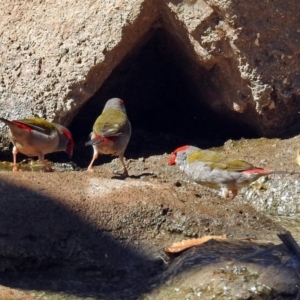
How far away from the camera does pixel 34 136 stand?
25.0ft

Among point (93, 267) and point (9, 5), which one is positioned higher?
point (9, 5)

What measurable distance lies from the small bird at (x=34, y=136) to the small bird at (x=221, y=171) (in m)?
1.37

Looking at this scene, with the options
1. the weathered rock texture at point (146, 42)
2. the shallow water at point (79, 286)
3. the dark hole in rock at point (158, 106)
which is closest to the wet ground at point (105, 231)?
the shallow water at point (79, 286)

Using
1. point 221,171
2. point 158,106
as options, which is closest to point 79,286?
point 221,171

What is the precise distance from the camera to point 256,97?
8570 mm

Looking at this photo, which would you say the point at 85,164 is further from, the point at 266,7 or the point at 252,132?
the point at 266,7

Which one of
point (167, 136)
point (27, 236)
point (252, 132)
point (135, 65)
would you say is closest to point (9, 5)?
point (135, 65)

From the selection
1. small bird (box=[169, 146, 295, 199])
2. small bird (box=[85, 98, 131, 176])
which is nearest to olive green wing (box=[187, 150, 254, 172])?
small bird (box=[169, 146, 295, 199])

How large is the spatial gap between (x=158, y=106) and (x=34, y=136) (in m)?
2.91

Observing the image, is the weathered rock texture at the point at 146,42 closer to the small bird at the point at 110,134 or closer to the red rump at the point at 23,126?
the small bird at the point at 110,134

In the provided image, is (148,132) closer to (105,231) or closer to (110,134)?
(110,134)

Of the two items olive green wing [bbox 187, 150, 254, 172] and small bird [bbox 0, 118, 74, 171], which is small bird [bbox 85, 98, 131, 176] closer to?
small bird [bbox 0, 118, 74, 171]

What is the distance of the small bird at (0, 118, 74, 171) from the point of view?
756 centimetres

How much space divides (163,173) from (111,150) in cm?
93
